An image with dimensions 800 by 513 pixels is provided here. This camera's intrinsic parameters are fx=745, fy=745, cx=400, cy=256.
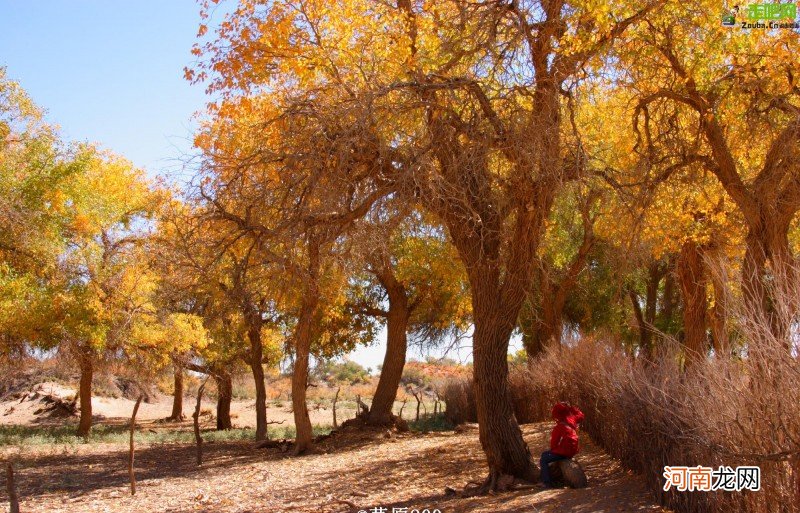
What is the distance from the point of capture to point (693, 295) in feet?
43.4

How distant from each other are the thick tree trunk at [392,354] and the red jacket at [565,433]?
32.1 feet

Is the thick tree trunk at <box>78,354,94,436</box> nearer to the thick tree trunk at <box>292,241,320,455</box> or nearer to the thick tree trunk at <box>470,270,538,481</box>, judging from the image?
the thick tree trunk at <box>292,241,320,455</box>

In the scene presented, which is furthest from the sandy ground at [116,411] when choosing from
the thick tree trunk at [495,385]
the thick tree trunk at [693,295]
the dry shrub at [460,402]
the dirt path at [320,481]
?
the thick tree trunk at [495,385]

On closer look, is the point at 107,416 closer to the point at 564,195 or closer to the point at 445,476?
the point at 445,476

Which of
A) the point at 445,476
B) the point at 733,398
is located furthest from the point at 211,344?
the point at 733,398

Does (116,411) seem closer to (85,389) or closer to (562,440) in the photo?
(85,389)

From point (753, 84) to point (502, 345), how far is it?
480 cm

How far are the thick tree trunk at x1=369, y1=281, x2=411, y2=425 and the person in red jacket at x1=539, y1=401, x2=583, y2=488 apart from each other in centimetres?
971

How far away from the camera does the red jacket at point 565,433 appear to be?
8406 millimetres

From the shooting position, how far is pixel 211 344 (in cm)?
2098

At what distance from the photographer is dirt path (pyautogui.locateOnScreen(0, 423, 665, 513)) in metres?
8.16

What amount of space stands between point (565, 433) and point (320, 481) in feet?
15.1

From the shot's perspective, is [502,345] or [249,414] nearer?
[502,345]

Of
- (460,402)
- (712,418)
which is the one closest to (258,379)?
(460,402)
